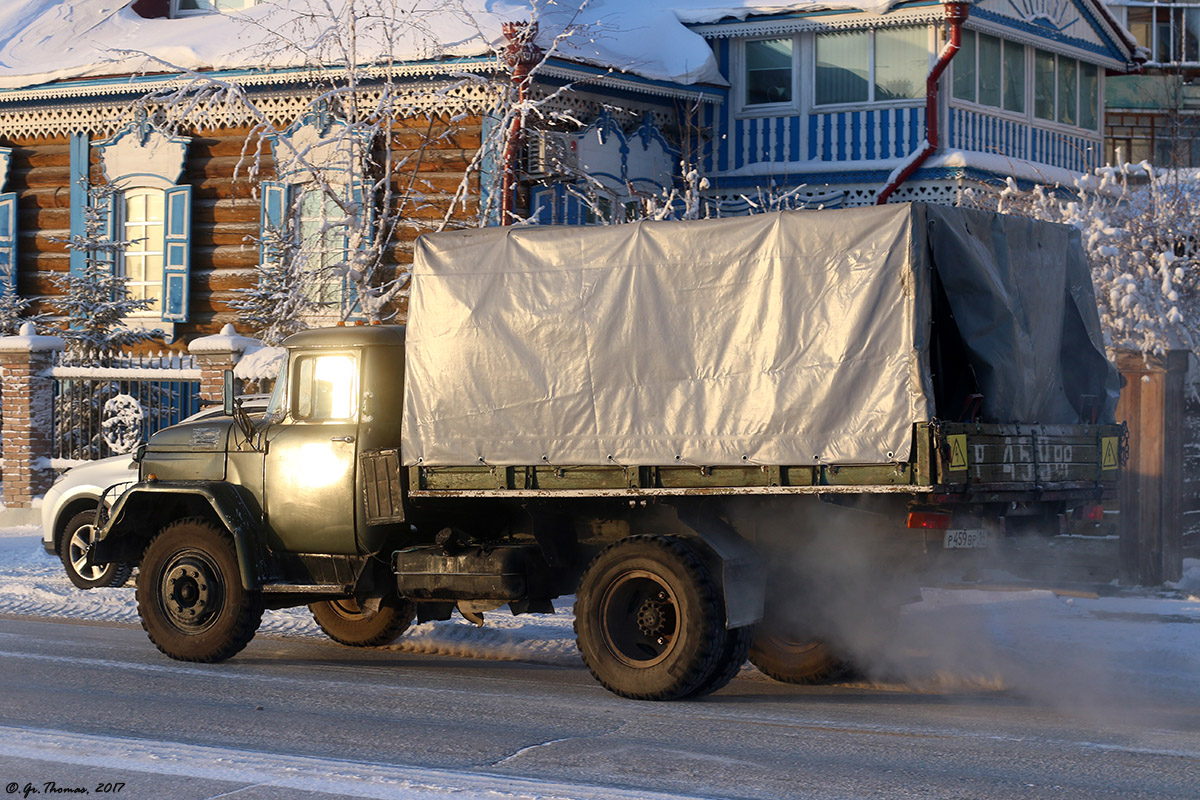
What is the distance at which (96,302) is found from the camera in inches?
872

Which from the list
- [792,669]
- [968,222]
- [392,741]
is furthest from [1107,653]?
[392,741]

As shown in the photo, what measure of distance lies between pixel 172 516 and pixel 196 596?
0.86 m

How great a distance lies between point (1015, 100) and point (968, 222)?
1712 cm

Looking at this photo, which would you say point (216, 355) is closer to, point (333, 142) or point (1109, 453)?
point (333, 142)

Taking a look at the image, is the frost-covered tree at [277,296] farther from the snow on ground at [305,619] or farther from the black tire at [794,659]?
the black tire at [794,659]

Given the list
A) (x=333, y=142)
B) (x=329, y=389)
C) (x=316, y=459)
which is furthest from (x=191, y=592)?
(x=333, y=142)

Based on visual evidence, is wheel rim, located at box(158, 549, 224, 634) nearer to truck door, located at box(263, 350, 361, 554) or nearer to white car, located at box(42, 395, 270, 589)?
truck door, located at box(263, 350, 361, 554)

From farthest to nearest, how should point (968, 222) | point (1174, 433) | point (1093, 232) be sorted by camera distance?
1. point (1093, 232)
2. point (1174, 433)
3. point (968, 222)

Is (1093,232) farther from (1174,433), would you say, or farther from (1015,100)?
(1015,100)

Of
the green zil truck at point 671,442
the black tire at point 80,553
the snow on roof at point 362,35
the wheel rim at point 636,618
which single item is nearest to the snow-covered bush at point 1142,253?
the green zil truck at point 671,442

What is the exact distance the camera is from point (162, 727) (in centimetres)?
801

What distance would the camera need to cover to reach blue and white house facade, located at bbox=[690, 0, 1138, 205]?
75.9 ft

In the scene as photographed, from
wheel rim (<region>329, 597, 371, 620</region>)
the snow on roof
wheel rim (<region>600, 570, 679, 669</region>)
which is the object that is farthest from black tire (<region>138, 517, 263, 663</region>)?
the snow on roof

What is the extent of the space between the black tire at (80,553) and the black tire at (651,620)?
20.4ft
